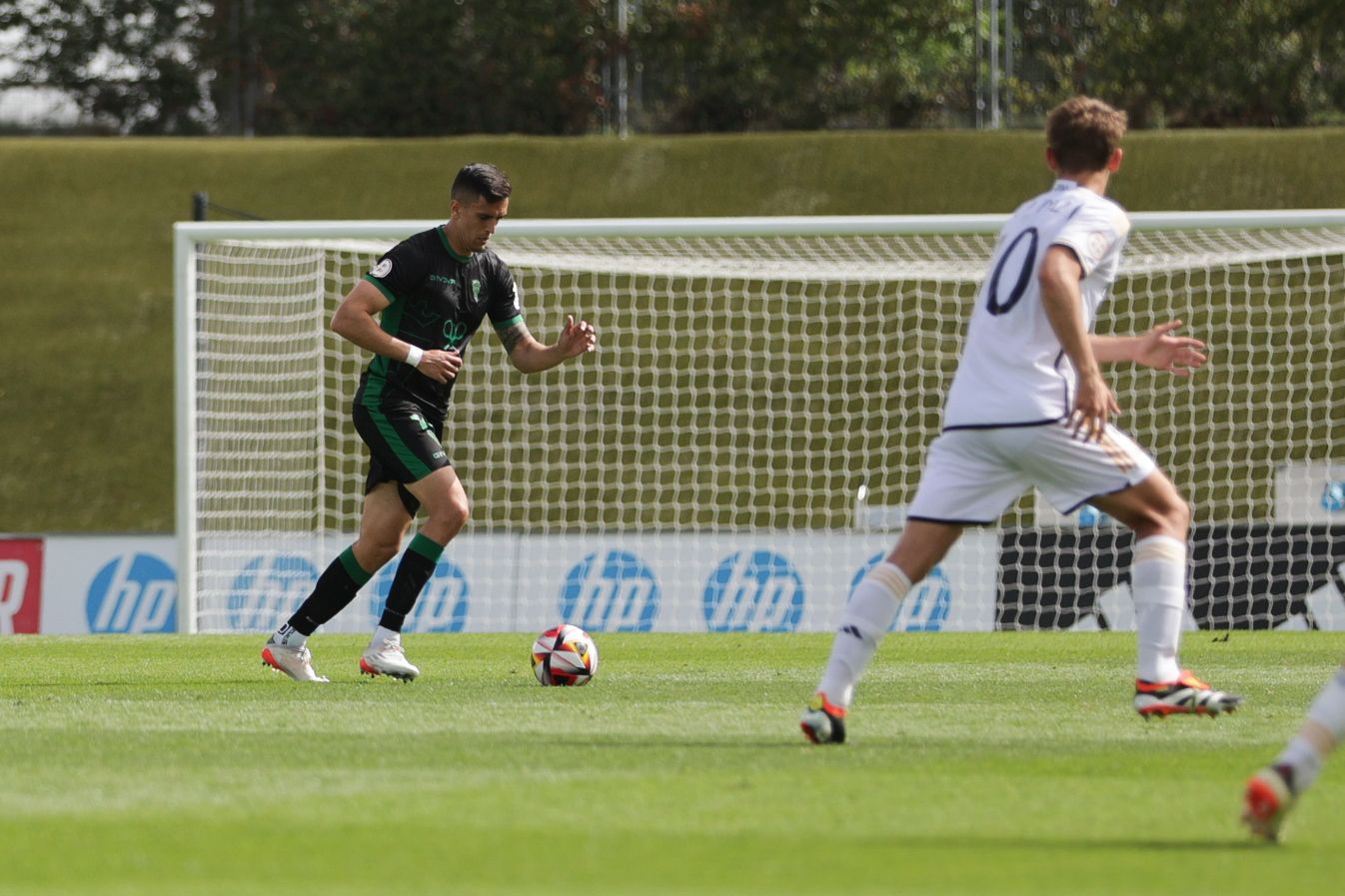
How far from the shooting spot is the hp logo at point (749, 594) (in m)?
13.4

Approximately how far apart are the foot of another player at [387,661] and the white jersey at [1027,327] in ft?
10.3

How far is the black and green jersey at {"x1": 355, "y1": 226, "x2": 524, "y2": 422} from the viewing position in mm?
7387

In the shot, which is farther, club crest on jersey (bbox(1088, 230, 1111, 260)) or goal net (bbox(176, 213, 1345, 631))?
goal net (bbox(176, 213, 1345, 631))

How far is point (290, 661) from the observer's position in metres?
7.51

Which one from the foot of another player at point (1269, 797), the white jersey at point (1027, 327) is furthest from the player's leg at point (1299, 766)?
the white jersey at point (1027, 327)

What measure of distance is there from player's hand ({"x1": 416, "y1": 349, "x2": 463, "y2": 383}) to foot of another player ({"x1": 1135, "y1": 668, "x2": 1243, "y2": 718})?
3.16 meters

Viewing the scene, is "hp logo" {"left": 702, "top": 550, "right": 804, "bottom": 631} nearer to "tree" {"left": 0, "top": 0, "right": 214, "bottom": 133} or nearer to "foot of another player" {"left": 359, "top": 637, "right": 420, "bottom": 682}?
"foot of another player" {"left": 359, "top": 637, "right": 420, "bottom": 682}

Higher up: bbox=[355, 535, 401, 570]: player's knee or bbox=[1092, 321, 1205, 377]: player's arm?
bbox=[1092, 321, 1205, 377]: player's arm

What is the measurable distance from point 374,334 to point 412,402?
0.43 metres

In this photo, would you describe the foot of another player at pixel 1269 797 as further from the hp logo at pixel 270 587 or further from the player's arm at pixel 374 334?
the hp logo at pixel 270 587

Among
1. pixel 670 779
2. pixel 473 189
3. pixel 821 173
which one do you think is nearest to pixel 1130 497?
pixel 670 779

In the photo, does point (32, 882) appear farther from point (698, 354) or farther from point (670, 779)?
point (698, 354)

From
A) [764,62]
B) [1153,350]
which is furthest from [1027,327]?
[764,62]

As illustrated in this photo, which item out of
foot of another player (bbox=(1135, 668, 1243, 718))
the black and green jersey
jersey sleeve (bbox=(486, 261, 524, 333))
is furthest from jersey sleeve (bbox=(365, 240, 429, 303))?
foot of another player (bbox=(1135, 668, 1243, 718))
